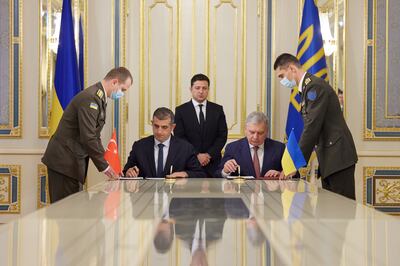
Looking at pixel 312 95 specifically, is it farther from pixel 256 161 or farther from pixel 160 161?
pixel 160 161

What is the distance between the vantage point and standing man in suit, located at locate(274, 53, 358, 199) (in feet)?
14.5

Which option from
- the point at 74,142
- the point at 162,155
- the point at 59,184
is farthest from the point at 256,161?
the point at 59,184

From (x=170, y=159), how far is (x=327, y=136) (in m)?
1.18

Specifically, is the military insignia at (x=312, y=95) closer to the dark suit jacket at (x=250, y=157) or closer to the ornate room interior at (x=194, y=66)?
the dark suit jacket at (x=250, y=157)

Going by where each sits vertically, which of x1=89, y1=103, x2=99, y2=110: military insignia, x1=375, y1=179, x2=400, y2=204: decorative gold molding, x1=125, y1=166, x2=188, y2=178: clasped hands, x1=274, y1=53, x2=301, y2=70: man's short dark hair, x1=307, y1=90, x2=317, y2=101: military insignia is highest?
x1=274, y1=53, x2=301, y2=70: man's short dark hair

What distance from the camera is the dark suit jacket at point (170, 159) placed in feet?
14.6

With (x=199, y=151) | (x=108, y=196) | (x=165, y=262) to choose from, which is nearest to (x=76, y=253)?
(x=165, y=262)

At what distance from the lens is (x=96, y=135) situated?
4.49 meters

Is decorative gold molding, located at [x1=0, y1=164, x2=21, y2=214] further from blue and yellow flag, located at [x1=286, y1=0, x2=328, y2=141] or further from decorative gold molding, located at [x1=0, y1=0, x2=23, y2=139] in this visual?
blue and yellow flag, located at [x1=286, y1=0, x2=328, y2=141]

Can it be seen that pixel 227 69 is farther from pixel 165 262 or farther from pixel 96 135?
pixel 165 262

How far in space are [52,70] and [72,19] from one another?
0.59m

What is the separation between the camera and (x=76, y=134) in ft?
15.4

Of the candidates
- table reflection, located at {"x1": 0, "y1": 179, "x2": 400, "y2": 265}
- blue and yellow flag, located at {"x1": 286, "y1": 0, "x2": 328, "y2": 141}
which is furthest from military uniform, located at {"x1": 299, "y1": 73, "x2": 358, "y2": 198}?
table reflection, located at {"x1": 0, "y1": 179, "x2": 400, "y2": 265}

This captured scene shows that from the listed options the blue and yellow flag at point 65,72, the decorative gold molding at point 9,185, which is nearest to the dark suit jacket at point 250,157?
the blue and yellow flag at point 65,72
